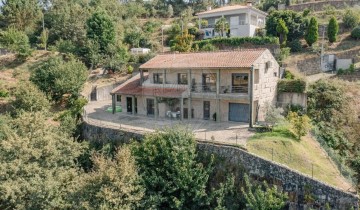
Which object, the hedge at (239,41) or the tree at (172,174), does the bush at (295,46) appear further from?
the tree at (172,174)

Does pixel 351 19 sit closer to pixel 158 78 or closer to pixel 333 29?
pixel 333 29

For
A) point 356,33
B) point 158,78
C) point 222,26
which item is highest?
point 222,26

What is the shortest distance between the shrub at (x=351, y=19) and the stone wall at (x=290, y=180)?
4213 centimetres

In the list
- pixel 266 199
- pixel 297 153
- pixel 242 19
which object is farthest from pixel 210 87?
pixel 242 19

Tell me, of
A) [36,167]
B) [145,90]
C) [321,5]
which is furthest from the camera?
[321,5]

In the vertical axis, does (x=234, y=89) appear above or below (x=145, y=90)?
above

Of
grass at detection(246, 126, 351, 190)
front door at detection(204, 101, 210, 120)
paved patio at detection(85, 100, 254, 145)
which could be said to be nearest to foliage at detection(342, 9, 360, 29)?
front door at detection(204, 101, 210, 120)

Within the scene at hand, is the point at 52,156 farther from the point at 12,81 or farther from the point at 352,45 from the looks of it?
the point at 352,45

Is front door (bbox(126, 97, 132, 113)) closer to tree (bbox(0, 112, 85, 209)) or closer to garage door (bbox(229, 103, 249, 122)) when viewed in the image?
tree (bbox(0, 112, 85, 209))

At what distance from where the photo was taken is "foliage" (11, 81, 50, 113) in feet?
109

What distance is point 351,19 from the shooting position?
4972 cm

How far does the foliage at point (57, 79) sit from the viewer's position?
125 feet

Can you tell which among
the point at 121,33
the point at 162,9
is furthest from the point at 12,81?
the point at 162,9

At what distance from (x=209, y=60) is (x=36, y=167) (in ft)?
59.7
